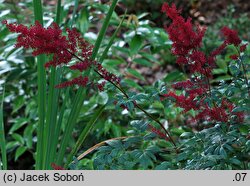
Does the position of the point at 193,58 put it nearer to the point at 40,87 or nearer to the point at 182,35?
the point at 182,35

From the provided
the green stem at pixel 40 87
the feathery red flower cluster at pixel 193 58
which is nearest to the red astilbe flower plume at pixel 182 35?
the feathery red flower cluster at pixel 193 58

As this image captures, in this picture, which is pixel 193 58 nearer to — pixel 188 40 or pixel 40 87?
pixel 188 40

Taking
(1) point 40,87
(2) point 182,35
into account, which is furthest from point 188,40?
(1) point 40,87

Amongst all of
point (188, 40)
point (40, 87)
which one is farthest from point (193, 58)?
point (40, 87)

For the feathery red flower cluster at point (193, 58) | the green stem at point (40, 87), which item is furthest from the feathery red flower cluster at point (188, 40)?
the green stem at point (40, 87)

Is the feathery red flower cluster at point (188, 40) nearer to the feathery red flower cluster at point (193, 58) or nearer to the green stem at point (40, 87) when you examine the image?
the feathery red flower cluster at point (193, 58)

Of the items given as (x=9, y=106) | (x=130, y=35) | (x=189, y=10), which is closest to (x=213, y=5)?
(x=189, y=10)

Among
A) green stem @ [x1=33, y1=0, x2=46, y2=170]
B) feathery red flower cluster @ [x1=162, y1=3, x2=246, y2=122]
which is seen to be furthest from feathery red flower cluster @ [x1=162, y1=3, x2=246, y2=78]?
green stem @ [x1=33, y1=0, x2=46, y2=170]

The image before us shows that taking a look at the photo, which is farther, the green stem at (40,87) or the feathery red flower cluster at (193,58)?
the green stem at (40,87)

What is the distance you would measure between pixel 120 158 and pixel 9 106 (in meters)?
1.84

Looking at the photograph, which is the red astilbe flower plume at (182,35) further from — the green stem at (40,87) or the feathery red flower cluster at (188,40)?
the green stem at (40,87)

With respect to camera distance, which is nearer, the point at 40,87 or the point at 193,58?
the point at 193,58

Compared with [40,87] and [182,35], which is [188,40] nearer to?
[182,35]

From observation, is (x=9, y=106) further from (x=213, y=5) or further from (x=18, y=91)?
(x=213, y=5)
